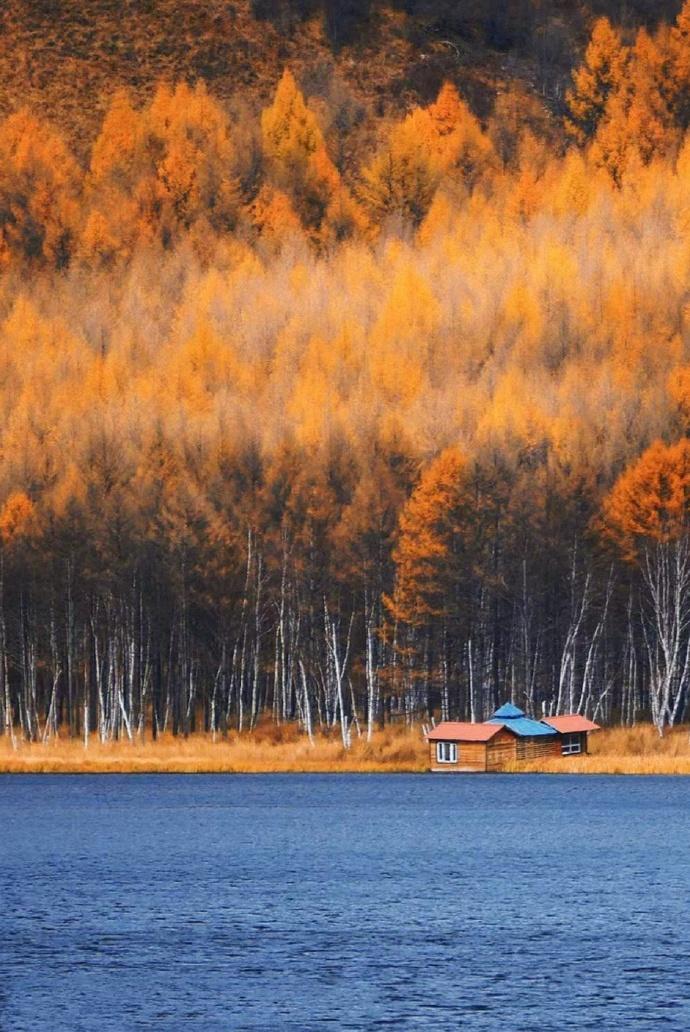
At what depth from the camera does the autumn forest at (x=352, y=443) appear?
275 feet

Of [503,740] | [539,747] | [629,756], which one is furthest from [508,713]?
[629,756]

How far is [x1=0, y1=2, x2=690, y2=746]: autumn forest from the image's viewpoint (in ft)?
275

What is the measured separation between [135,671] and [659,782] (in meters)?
26.1

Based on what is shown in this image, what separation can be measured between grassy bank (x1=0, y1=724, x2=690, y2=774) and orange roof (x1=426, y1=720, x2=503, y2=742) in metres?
2.41

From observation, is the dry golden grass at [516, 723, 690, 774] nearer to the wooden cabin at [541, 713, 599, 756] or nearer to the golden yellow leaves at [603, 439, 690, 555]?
the wooden cabin at [541, 713, 599, 756]

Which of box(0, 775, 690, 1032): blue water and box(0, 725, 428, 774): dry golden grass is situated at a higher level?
box(0, 725, 428, 774): dry golden grass

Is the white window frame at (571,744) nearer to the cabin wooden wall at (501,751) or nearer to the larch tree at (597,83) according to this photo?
the cabin wooden wall at (501,751)

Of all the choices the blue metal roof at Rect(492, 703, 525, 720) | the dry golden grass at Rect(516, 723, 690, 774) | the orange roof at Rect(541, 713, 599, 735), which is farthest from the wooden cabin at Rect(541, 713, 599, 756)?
the blue metal roof at Rect(492, 703, 525, 720)

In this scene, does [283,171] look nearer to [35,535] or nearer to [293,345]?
[293,345]

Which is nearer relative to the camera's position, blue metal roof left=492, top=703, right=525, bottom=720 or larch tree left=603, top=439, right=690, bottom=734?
blue metal roof left=492, top=703, right=525, bottom=720

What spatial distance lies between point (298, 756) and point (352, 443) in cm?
2703

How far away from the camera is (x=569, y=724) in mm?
76438

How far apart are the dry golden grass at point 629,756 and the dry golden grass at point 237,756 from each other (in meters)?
5.65

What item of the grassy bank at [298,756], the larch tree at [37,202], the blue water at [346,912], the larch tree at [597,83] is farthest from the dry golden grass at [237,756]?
the larch tree at [597,83]
